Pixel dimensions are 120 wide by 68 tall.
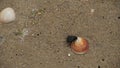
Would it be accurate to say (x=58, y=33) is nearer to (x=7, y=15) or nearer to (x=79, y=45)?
(x=79, y=45)

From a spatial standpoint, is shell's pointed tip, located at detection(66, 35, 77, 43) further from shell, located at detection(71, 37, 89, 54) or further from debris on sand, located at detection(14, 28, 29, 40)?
debris on sand, located at detection(14, 28, 29, 40)

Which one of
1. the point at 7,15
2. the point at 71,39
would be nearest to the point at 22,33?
the point at 7,15

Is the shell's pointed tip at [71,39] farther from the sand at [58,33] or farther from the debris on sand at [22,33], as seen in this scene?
the debris on sand at [22,33]

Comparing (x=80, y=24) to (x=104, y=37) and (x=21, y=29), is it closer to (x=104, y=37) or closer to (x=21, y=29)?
(x=104, y=37)

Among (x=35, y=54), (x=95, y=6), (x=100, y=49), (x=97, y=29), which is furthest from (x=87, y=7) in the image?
(x=35, y=54)

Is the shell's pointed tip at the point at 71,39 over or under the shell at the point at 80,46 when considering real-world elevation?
over

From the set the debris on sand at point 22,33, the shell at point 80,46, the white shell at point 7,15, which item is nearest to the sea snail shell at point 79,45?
the shell at point 80,46

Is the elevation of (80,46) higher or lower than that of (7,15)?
lower
